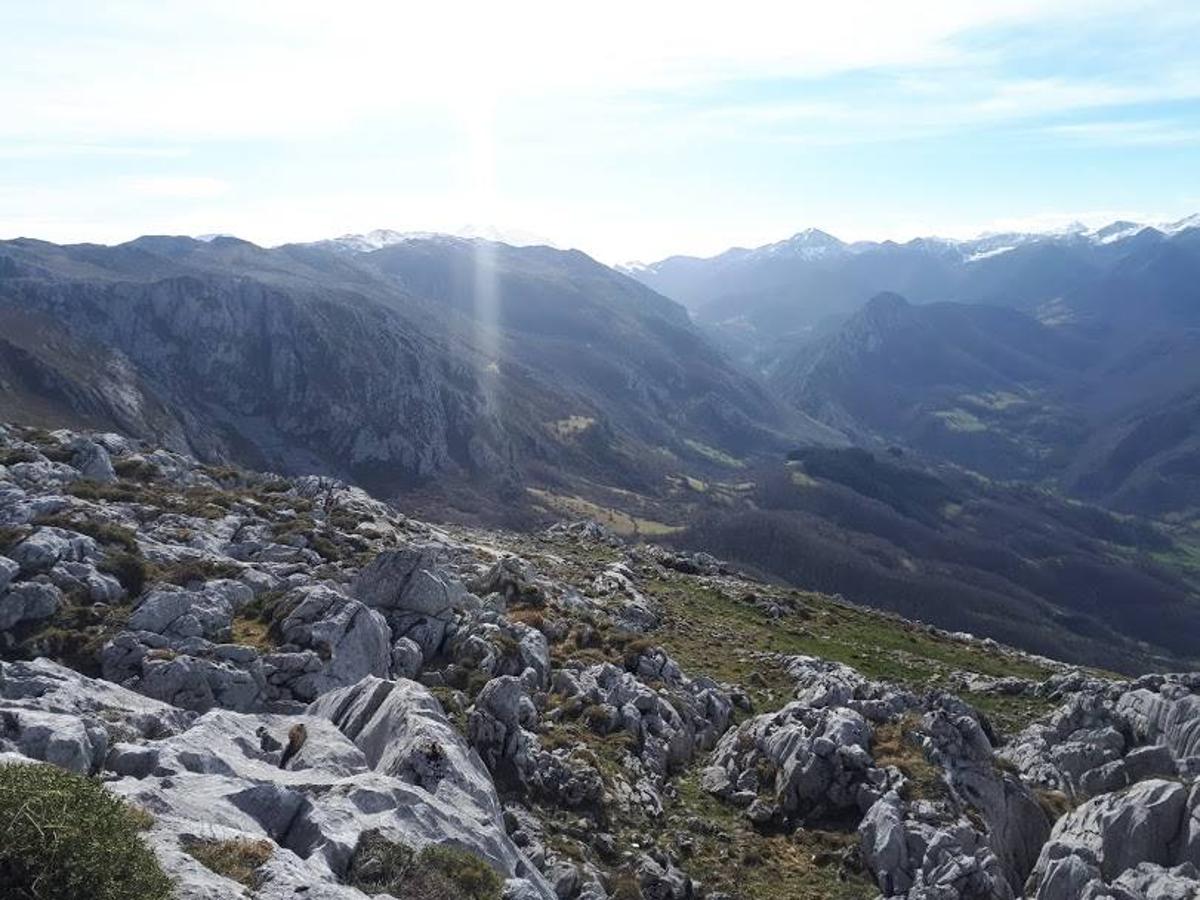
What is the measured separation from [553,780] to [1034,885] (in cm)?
2211

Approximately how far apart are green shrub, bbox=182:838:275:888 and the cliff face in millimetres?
76

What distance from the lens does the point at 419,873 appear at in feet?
70.0

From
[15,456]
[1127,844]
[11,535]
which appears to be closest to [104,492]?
[15,456]

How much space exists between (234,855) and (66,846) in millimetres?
5180

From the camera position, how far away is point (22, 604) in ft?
142

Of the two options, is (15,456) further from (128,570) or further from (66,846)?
(66,846)

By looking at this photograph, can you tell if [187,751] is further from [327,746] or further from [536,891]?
[536,891]

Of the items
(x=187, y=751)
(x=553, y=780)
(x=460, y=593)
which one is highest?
(x=187, y=751)

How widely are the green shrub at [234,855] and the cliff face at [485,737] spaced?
8 centimetres

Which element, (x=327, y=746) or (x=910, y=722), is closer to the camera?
(x=327, y=746)

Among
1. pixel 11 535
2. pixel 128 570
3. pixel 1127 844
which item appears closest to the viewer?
pixel 1127 844

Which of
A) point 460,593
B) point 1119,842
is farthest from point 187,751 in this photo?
point 1119,842

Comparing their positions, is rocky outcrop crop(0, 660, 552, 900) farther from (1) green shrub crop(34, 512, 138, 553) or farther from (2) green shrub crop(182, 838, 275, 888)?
(1) green shrub crop(34, 512, 138, 553)

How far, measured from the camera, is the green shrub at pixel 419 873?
20.8 metres
